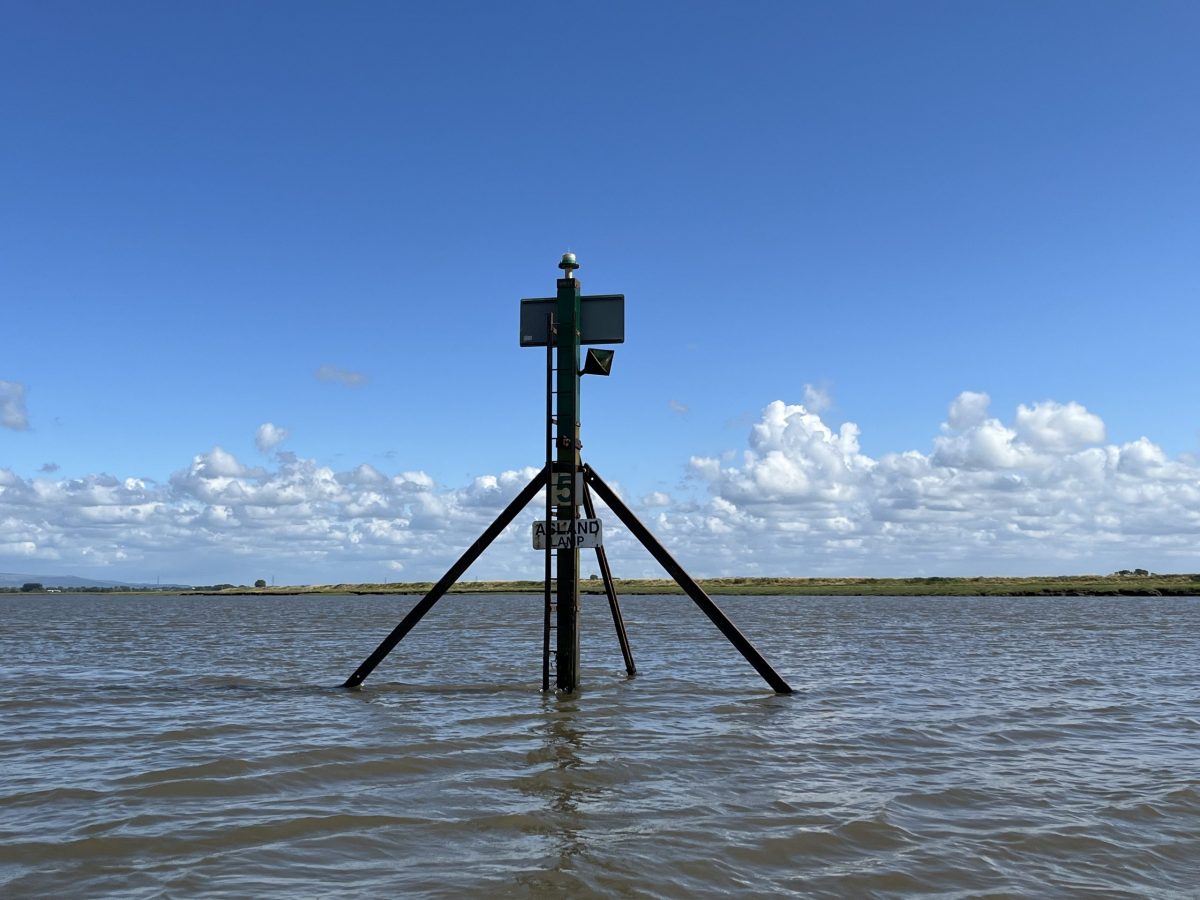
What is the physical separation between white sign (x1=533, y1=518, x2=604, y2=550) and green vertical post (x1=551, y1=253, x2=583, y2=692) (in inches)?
4.7

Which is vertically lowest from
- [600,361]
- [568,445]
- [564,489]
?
[564,489]

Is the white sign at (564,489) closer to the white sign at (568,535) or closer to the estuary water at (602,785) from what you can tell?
the white sign at (568,535)

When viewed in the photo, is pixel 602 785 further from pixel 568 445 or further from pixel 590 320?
pixel 590 320

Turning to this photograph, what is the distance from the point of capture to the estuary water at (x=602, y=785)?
26.2 ft

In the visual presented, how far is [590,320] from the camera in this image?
18.7 meters

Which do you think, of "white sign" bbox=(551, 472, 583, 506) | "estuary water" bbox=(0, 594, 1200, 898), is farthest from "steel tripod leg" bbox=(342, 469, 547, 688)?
"estuary water" bbox=(0, 594, 1200, 898)

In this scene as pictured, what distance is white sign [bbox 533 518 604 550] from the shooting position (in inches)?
699

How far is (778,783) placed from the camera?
11.4 m

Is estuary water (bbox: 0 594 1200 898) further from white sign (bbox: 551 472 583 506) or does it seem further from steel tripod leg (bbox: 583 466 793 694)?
white sign (bbox: 551 472 583 506)

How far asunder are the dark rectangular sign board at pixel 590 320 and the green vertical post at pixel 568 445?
0.67 feet

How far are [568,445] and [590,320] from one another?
2.55 meters

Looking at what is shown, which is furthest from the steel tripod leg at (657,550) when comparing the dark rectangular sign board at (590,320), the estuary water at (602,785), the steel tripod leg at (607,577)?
the dark rectangular sign board at (590,320)

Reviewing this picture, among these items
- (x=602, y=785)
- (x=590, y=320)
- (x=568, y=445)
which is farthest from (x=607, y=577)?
(x=602, y=785)

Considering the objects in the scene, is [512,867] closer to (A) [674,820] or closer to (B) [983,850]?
(A) [674,820]
